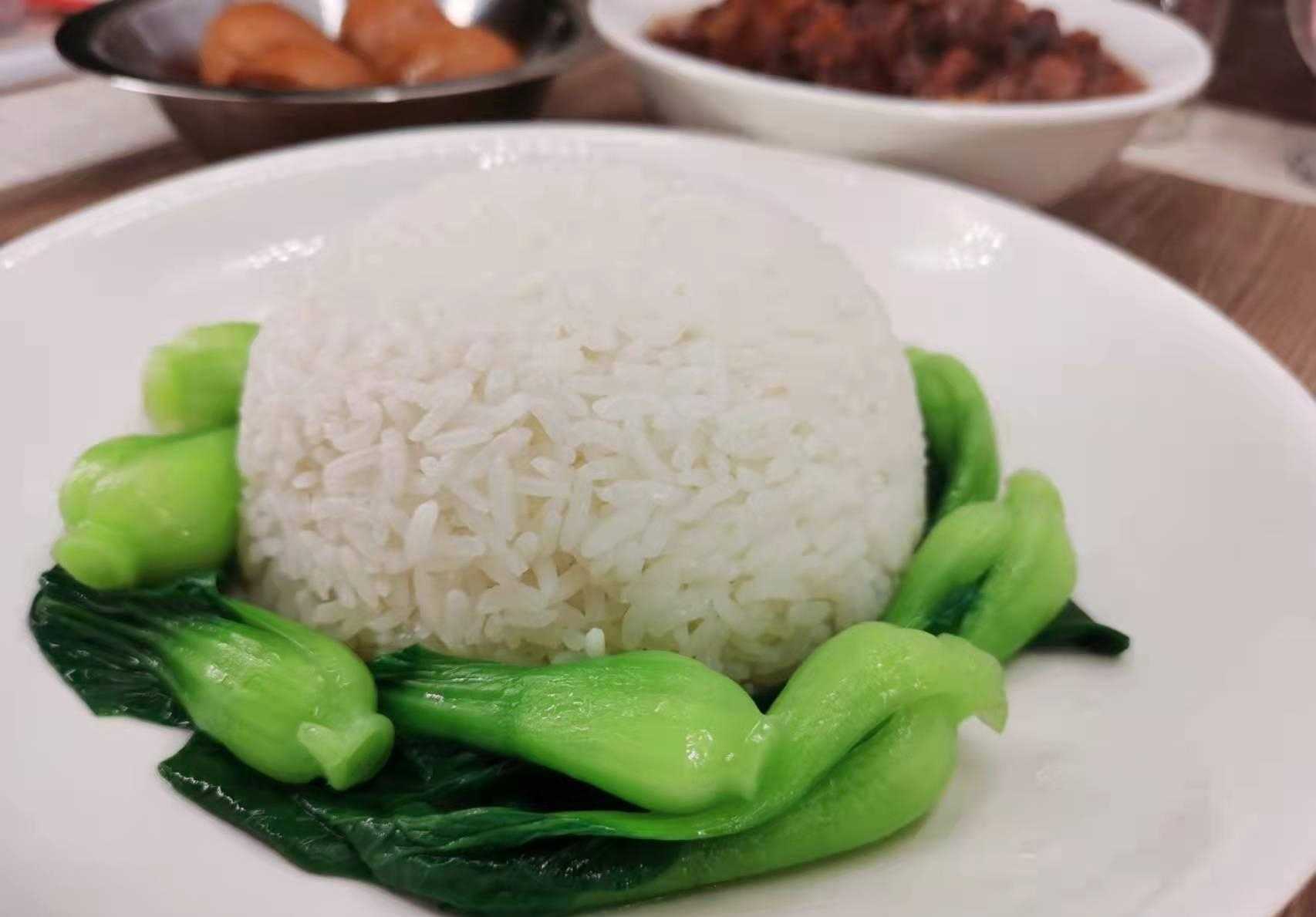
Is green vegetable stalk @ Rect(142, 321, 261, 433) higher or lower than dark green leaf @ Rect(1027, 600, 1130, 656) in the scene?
lower

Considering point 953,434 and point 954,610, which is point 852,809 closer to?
point 954,610

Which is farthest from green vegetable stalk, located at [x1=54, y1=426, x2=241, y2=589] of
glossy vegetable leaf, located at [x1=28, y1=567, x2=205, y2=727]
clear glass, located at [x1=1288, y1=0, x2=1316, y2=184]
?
clear glass, located at [x1=1288, y1=0, x2=1316, y2=184]

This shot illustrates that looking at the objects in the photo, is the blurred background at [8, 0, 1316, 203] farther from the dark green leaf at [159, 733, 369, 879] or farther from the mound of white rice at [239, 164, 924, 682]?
the dark green leaf at [159, 733, 369, 879]

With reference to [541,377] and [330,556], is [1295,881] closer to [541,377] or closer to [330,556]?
[541,377]

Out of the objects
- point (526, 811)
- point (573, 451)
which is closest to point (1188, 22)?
point (573, 451)

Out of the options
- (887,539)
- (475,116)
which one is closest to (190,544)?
(887,539)

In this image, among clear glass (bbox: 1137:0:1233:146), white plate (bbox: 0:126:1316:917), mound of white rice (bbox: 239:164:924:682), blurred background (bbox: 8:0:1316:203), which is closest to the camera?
white plate (bbox: 0:126:1316:917)

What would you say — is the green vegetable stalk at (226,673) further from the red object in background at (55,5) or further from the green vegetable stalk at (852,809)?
the red object in background at (55,5)
